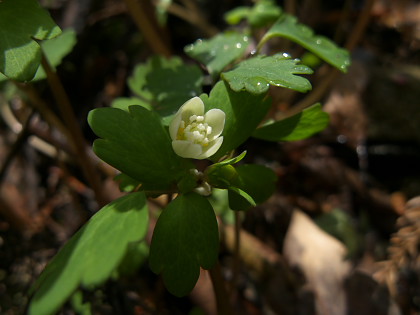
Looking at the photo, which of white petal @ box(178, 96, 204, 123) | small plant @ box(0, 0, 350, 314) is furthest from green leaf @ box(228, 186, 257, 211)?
white petal @ box(178, 96, 204, 123)

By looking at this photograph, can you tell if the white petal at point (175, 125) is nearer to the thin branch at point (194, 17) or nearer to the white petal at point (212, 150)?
the white petal at point (212, 150)

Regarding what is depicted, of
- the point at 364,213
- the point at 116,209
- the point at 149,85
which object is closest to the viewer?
the point at 116,209

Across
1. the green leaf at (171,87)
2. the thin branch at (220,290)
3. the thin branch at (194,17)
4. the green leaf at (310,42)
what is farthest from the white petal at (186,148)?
the thin branch at (194,17)

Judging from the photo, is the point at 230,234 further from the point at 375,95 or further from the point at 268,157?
the point at 375,95

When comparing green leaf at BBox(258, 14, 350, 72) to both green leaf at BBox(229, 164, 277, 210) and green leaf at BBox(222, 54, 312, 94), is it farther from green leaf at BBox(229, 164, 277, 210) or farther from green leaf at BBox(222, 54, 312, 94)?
green leaf at BBox(229, 164, 277, 210)

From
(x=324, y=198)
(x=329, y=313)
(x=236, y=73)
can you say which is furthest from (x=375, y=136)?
(x=236, y=73)
